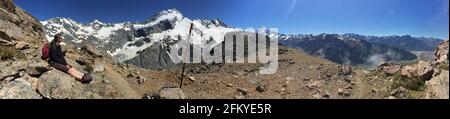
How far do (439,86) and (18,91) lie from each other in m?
19.2

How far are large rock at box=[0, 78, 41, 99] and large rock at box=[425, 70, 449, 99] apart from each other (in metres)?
18.0

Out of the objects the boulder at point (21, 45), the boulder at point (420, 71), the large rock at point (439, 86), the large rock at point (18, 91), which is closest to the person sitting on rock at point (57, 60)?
the large rock at point (18, 91)

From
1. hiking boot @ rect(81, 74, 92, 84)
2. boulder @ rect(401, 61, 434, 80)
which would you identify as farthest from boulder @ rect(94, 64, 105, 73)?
boulder @ rect(401, 61, 434, 80)

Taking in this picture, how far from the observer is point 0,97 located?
19.3m

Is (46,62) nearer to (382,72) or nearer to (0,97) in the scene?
(0,97)

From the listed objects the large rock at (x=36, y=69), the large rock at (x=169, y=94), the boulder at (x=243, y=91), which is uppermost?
the large rock at (x=36, y=69)

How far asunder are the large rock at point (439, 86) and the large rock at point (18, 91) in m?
18.0

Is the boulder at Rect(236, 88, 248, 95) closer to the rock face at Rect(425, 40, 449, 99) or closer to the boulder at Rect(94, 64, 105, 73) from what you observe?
the boulder at Rect(94, 64, 105, 73)

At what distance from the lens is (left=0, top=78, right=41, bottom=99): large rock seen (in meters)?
19.6

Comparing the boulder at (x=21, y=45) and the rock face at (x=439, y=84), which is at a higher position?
the boulder at (x=21, y=45)

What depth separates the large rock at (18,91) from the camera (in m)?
19.6

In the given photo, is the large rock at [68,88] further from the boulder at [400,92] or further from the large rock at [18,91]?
the boulder at [400,92]
